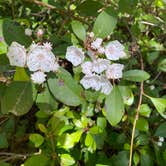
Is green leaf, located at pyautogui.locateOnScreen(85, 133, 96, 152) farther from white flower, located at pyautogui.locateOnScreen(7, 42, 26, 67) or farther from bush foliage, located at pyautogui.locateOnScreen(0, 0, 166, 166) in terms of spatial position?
white flower, located at pyautogui.locateOnScreen(7, 42, 26, 67)

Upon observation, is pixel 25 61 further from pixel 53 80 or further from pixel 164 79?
pixel 164 79

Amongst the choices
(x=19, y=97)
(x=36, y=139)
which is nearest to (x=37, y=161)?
(x=36, y=139)

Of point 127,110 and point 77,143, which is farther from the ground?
point 127,110

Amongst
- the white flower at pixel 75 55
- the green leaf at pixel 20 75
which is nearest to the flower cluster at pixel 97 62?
the white flower at pixel 75 55

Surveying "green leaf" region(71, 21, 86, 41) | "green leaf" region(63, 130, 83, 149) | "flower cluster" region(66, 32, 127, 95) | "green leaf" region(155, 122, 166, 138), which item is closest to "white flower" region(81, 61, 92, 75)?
"flower cluster" region(66, 32, 127, 95)

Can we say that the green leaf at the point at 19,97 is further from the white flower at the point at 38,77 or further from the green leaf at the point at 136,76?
the green leaf at the point at 136,76

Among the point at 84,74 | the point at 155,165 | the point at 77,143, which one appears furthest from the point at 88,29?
the point at 155,165

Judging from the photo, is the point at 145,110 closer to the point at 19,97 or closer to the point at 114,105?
the point at 114,105
